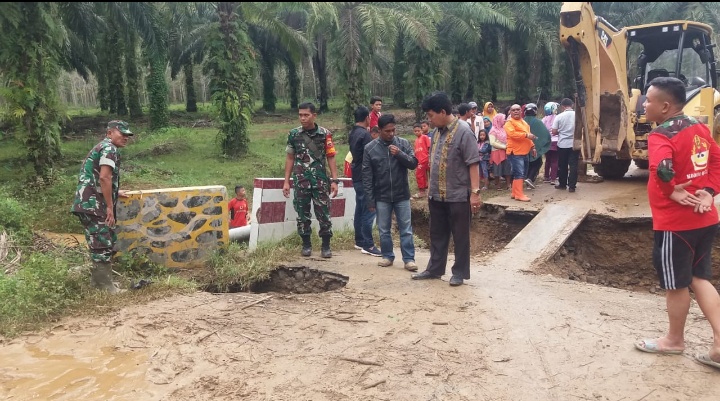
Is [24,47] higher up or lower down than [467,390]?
higher up

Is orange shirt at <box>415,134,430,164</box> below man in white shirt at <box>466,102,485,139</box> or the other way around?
below

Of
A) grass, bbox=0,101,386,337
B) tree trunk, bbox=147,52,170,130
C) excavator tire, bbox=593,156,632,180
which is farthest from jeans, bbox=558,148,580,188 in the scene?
tree trunk, bbox=147,52,170,130

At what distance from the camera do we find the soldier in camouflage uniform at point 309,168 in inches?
235

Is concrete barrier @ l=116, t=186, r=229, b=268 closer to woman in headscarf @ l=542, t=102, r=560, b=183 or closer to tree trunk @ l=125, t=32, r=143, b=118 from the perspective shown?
woman in headscarf @ l=542, t=102, r=560, b=183

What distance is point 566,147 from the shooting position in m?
9.23

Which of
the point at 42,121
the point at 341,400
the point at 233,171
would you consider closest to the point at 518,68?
the point at 233,171

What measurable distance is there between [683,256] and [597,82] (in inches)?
244

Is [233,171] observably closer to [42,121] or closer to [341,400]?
[42,121]

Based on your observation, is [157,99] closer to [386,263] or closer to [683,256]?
[386,263]

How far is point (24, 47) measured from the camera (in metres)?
9.25

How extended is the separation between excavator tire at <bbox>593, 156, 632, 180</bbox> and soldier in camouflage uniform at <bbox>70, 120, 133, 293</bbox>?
8.92 metres

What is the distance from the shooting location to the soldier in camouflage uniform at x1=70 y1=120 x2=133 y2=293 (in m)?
4.80

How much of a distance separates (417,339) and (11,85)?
350 inches

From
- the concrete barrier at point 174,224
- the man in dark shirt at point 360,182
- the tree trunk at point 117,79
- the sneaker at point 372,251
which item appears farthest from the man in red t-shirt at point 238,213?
the tree trunk at point 117,79
